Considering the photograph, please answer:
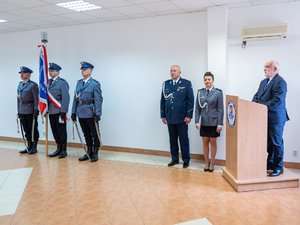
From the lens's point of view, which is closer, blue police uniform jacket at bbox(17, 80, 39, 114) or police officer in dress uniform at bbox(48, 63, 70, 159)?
police officer in dress uniform at bbox(48, 63, 70, 159)

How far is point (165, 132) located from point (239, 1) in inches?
99.6

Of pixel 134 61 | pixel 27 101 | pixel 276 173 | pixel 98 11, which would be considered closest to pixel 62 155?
pixel 27 101

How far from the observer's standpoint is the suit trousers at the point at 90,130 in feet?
17.4

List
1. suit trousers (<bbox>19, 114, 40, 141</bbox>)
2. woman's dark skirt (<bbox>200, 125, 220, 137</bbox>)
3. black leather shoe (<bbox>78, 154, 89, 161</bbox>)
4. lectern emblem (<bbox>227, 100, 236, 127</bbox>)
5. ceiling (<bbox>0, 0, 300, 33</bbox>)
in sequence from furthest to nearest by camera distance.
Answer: suit trousers (<bbox>19, 114, 40, 141</bbox>) → black leather shoe (<bbox>78, 154, 89, 161</bbox>) → woman's dark skirt (<bbox>200, 125, 220, 137</bbox>) → ceiling (<bbox>0, 0, 300, 33</bbox>) → lectern emblem (<bbox>227, 100, 236, 127</bbox>)

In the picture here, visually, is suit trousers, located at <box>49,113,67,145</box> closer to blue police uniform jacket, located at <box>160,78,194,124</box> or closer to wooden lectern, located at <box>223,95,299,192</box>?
blue police uniform jacket, located at <box>160,78,194,124</box>

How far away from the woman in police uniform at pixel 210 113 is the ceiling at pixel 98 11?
1.14 m

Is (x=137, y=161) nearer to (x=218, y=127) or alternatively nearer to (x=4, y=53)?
(x=218, y=127)

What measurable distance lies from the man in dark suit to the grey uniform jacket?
23.4 inches

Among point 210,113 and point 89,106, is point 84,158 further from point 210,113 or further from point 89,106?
point 210,113

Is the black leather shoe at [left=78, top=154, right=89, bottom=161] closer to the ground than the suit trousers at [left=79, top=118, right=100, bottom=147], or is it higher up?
closer to the ground

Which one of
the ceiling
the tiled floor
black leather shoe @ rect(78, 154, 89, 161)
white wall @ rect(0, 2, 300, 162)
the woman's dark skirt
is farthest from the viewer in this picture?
black leather shoe @ rect(78, 154, 89, 161)

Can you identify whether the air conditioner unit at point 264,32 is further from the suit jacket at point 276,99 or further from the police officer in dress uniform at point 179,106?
the police officer in dress uniform at point 179,106

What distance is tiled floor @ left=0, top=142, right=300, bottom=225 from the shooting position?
319 cm

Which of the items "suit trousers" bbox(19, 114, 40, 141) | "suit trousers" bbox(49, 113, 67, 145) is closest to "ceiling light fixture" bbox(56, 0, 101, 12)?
"suit trousers" bbox(49, 113, 67, 145)
